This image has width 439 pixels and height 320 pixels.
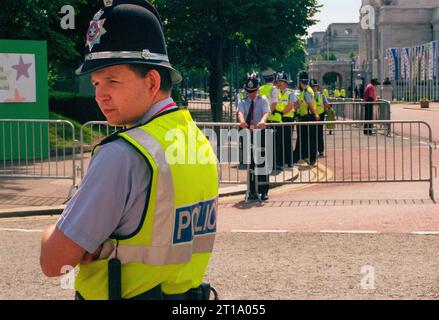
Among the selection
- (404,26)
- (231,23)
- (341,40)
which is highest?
(341,40)

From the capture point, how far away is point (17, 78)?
18.4 metres

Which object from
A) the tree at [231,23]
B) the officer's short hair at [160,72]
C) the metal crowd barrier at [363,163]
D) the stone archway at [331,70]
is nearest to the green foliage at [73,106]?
the tree at [231,23]

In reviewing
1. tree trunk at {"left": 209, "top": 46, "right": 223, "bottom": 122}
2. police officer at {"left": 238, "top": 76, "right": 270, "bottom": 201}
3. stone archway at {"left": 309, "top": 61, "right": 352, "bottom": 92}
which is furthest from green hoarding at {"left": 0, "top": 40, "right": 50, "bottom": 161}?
stone archway at {"left": 309, "top": 61, "right": 352, "bottom": 92}

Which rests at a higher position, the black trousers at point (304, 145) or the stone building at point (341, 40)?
the stone building at point (341, 40)

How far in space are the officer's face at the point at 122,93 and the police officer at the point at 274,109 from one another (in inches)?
424

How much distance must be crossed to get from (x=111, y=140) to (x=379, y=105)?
987 inches

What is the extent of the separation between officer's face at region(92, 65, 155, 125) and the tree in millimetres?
33385

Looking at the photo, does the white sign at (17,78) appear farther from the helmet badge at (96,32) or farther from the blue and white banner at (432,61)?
the blue and white banner at (432,61)

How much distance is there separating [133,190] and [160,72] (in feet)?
1.39

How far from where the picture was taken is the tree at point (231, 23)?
36.5m

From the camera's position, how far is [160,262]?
2.69m

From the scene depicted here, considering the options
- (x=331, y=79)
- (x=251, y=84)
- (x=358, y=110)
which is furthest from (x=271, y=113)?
(x=331, y=79)

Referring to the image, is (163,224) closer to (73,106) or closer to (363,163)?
(363,163)
